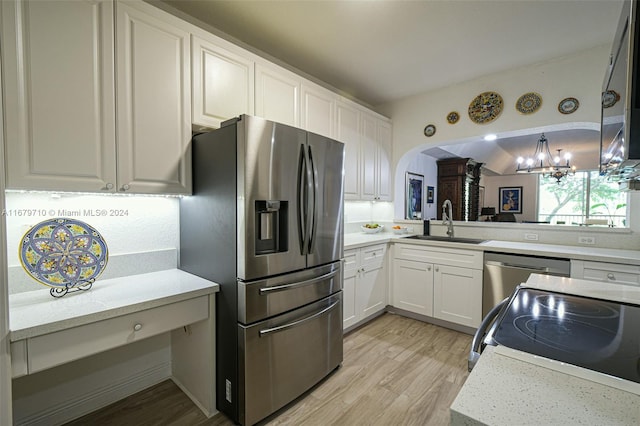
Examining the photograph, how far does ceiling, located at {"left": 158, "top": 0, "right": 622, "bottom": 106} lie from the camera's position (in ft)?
6.63

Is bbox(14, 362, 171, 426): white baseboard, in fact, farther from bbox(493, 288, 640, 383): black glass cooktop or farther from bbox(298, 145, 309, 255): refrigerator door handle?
bbox(493, 288, 640, 383): black glass cooktop

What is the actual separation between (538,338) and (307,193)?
4.47 feet

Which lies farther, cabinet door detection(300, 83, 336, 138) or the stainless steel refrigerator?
cabinet door detection(300, 83, 336, 138)

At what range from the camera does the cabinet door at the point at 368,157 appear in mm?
3385

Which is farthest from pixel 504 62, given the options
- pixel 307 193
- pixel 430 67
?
pixel 307 193

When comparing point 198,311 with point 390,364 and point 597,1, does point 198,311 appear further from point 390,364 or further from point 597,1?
point 597,1

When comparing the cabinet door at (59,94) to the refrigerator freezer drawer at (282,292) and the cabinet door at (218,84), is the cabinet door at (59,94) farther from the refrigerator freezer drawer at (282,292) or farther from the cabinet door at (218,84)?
the refrigerator freezer drawer at (282,292)

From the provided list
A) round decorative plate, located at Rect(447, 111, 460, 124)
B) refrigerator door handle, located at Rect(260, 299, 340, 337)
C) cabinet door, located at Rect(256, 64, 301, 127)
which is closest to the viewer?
refrigerator door handle, located at Rect(260, 299, 340, 337)

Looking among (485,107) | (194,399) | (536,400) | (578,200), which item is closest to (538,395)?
(536,400)

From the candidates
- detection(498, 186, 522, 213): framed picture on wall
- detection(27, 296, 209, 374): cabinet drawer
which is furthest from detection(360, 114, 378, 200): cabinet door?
detection(498, 186, 522, 213): framed picture on wall

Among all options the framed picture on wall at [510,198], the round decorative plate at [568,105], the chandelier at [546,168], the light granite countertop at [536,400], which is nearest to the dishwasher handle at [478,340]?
the light granite countertop at [536,400]

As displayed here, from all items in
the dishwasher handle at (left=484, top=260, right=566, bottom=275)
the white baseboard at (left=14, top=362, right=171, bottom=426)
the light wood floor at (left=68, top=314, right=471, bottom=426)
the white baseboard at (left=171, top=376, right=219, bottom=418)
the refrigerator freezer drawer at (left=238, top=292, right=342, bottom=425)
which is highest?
the dishwasher handle at (left=484, top=260, right=566, bottom=275)

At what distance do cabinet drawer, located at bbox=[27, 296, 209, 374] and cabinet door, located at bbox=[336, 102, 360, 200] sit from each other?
6.63 ft

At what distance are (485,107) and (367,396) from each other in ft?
10.1
